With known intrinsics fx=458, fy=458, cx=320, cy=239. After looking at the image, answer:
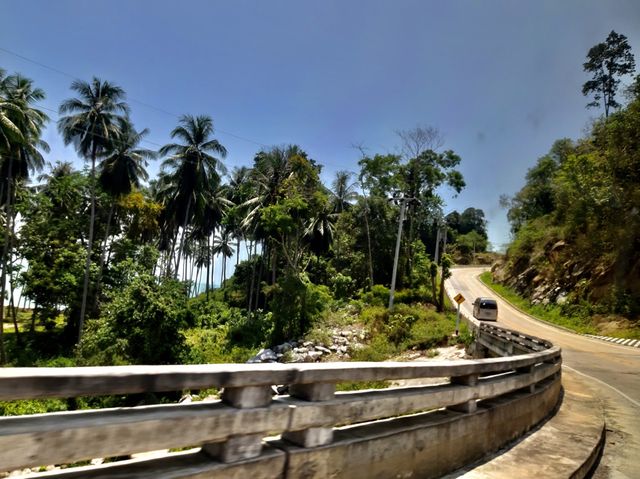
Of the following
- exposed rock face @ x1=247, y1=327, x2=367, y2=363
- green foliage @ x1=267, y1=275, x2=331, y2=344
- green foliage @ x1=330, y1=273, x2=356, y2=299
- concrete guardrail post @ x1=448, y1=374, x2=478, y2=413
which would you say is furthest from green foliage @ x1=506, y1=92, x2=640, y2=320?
concrete guardrail post @ x1=448, y1=374, x2=478, y2=413

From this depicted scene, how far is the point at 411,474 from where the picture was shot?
3.98 m

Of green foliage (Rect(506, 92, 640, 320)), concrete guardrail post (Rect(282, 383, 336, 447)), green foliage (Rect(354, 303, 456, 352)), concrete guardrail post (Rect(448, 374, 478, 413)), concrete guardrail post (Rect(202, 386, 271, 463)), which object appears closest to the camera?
concrete guardrail post (Rect(202, 386, 271, 463))

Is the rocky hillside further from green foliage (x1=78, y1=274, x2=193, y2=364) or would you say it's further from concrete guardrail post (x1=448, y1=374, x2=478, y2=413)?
concrete guardrail post (x1=448, y1=374, x2=478, y2=413)

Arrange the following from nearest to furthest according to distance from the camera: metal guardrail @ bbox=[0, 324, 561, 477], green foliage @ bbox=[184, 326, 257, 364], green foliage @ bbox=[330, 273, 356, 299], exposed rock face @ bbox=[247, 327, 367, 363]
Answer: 1. metal guardrail @ bbox=[0, 324, 561, 477]
2. exposed rock face @ bbox=[247, 327, 367, 363]
3. green foliage @ bbox=[184, 326, 257, 364]
4. green foliage @ bbox=[330, 273, 356, 299]

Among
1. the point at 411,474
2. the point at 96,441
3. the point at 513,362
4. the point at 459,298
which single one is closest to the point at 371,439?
the point at 411,474

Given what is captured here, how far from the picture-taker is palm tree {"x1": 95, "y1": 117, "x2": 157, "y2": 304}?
3862cm

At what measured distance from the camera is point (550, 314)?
125 ft

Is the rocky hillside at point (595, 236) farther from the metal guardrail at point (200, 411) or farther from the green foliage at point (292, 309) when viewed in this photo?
the metal guardrail at point (200, 411)

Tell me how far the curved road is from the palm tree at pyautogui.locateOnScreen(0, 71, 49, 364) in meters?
32.5

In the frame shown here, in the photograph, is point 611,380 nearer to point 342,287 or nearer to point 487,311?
point 487,311

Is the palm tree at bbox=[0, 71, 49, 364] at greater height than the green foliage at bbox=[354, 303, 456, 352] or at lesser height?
greater

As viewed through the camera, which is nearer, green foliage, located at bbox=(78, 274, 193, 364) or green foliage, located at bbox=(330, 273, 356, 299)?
green foliage, located at bbox=(78, 274, 193, 364)

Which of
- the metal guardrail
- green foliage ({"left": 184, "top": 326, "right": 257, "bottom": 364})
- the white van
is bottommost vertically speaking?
green foliage ({"left": 184, "top": 326, "right": 257, "bottom": 364})

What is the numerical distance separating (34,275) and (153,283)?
55.1 ft
